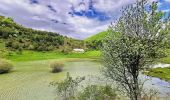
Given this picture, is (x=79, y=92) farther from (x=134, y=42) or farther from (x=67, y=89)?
(x=134, y=42)

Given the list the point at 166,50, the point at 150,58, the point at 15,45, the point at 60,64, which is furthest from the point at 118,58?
the point at 15,45

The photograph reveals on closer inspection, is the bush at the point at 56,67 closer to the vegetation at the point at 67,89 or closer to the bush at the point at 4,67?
the bush at the point at 4,67

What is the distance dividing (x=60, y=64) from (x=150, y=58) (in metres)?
63.3

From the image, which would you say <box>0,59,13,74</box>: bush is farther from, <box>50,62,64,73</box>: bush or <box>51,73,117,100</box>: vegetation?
<box>51,73,117,100</box>: vegetation

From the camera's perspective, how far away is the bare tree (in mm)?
20109

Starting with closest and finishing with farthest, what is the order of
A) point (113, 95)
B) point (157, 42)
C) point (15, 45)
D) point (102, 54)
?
1. point (157, 42)
2. point (102, 54)
3. point (113, 95)
4. point (15, 45)

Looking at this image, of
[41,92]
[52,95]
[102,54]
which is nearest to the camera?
[102,54]

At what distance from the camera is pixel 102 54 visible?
22.8 m

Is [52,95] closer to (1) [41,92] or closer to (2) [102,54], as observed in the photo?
(1) [41,92]

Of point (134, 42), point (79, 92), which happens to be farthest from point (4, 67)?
point (134, 42)

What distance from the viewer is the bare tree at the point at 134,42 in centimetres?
2011

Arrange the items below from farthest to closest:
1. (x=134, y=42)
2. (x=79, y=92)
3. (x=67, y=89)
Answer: (x=67, y=89), (x=79, y=92), (x=134, y=42)

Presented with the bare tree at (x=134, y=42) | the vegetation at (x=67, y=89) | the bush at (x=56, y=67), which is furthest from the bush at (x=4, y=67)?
the bare tree at (x=134, y=42)

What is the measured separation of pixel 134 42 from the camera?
2041 centimetres
